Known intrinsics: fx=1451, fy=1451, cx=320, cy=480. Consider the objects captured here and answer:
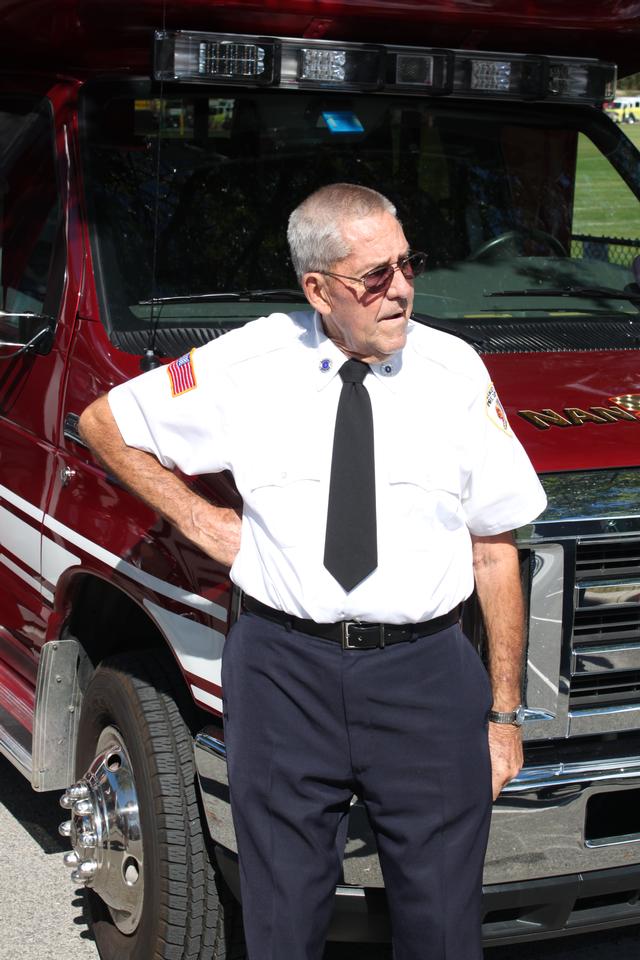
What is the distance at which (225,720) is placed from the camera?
2.89m

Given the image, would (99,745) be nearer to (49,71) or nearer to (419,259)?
(419,259)

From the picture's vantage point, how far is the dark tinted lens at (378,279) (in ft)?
9.05

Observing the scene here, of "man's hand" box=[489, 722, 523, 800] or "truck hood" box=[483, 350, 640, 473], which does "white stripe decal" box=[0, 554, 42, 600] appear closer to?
"truck hood" box=[483, 350, 640, 473]

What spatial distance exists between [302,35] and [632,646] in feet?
6.40

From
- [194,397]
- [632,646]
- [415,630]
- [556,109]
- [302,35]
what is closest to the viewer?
[415,630]

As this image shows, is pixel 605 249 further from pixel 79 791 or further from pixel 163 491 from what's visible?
pixel 79 791

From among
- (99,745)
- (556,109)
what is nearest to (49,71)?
(556,109)

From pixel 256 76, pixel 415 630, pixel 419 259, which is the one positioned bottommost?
pixel 415 630

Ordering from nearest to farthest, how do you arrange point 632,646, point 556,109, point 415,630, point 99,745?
point 415,630, point 632,646, point 99,745, point 556,109

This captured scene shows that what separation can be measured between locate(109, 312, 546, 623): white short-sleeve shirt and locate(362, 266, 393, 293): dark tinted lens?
143 mm

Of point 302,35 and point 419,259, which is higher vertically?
point 302,35

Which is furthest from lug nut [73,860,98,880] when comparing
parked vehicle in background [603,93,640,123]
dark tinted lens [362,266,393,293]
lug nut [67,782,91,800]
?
parked vehicle in background [603,93,640,123]

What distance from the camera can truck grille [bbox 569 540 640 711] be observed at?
9.91 feet

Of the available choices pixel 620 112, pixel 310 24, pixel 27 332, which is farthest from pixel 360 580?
pixel 620 112
